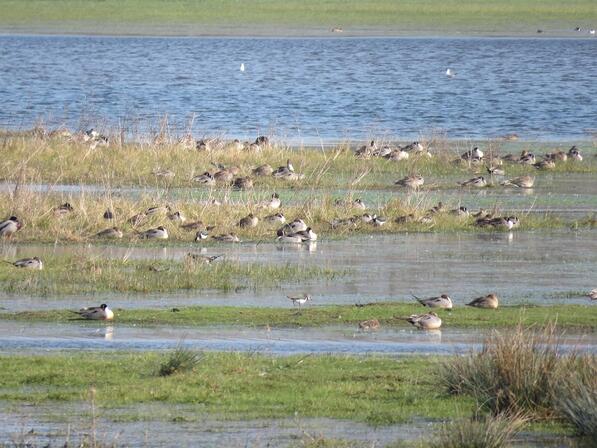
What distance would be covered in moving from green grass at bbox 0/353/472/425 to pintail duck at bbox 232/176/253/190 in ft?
51.5

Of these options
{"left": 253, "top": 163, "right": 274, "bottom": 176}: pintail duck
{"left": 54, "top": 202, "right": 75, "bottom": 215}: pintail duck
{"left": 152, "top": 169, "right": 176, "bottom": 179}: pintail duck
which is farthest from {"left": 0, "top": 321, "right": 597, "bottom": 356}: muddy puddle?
{"left": 253, "top": 163, "right": 274, "bottom": 176}: pintail duck

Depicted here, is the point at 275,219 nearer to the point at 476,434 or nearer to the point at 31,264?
the point at 31,264

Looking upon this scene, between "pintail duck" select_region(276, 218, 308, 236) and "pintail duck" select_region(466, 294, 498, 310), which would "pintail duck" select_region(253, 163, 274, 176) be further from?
"pintail duck" select_region(466, 294, 498, 310)

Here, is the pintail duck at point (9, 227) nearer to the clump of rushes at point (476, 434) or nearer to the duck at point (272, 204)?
the duck at point (272, 204)

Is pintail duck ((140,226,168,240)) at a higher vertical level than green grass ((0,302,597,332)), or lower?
lower

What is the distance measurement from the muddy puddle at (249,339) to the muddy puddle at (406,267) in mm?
1606

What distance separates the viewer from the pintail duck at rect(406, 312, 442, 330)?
1647cm

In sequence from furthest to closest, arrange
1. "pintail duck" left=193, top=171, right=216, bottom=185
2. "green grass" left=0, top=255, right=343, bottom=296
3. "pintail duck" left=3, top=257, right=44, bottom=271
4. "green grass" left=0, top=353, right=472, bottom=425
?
"pintail duck" left=193, top=171, right=216, bottom=185, "pintail duck" left=3, top=257, right=44, bottom=271, "green grass" left=0, top=255, right=343, bottom=296, "green grass" left=0, top=353, right=472, bottom=425

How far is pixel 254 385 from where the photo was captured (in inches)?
510

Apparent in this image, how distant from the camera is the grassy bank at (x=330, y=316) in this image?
16828 mm

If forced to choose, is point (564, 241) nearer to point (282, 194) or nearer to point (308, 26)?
point (282, 194)

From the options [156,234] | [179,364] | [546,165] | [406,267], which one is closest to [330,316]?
[179,364]

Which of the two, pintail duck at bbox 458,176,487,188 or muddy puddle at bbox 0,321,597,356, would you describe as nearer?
muddy puddle at bbox 0,321,597,356

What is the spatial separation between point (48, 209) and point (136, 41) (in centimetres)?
8168
